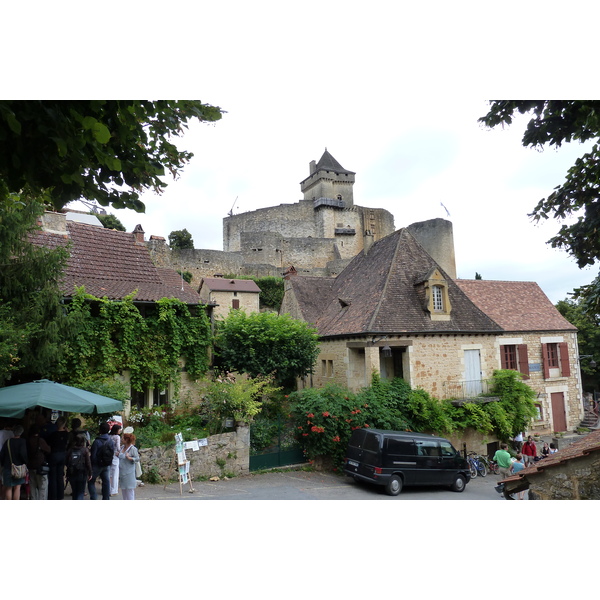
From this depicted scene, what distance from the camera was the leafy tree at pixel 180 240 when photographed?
4197cm

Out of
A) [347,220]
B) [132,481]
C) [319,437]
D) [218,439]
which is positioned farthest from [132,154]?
[347,220]

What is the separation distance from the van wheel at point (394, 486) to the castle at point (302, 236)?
26.6 m

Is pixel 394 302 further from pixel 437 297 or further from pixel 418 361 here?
pixel 418 361

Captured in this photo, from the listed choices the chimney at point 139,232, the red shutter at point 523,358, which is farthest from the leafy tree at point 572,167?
the chimney at point 139,232

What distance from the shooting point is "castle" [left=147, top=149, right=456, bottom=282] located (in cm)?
3833

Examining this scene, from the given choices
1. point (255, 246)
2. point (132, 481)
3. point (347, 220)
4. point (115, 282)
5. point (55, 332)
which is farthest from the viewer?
point (347, 220)

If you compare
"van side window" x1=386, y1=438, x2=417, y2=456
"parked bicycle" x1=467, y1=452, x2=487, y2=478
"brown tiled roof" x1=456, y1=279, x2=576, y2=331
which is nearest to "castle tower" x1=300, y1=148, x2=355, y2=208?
"brown tiled roof" x1=456, y1=279, x2=576, y2=331

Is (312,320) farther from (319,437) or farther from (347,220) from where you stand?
(347,220)

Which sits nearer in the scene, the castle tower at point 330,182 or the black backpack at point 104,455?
the black backpack at point 104,455

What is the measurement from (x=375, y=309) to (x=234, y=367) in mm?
4586

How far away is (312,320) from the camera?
695 inches

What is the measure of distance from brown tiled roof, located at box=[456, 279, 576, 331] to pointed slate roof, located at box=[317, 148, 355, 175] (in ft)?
137

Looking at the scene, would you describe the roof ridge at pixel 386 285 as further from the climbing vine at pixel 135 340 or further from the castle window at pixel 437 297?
the climbing vine at pixel 135 340

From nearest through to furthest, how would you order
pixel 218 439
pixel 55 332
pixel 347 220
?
pixel 55 332
pixel 218 439
pixel 347 220
